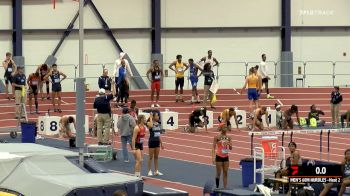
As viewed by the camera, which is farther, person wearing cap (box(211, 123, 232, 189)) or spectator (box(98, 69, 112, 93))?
spectator (box(98, 69, 112, 93))

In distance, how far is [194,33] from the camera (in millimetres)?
46375

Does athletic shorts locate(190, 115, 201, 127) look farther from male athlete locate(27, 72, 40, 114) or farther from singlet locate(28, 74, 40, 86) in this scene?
singlet locate(28, 74, 40, 86)

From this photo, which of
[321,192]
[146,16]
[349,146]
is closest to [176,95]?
[146,16]

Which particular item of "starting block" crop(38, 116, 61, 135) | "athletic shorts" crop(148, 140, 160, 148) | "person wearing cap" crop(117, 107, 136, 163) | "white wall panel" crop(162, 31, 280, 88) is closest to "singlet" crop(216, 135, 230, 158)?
"athletic shorts" crop(148, 140, 160, 148)

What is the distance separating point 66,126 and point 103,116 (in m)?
3.78

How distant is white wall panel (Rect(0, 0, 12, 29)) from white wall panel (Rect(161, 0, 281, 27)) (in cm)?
665

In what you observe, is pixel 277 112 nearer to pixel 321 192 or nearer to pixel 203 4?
pixel 203 4

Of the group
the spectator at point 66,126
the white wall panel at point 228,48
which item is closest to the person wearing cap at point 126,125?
the spectator at point 66,126

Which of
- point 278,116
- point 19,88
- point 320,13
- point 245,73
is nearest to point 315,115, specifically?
point 278,116

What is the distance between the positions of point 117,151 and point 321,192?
31.7 ft

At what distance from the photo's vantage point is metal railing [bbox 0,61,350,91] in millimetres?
44375

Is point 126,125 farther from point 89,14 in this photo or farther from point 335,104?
point 89,14

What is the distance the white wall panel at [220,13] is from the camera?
46062 mm

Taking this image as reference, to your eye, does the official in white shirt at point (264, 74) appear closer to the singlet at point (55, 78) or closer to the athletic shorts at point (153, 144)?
the singlet at point (55, 78)
